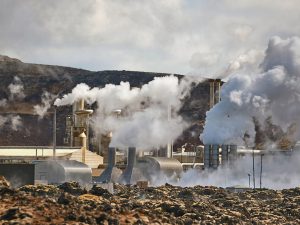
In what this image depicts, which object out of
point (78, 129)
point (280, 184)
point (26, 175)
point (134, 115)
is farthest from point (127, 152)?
point (26, 175)

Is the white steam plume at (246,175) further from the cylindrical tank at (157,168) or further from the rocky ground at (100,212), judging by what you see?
the rocky ground at (100,212)

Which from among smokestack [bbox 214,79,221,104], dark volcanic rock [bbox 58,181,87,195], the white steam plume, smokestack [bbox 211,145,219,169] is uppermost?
smokestack [bbox 214,79,221,104]

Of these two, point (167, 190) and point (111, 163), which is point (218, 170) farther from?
point (167, 190)

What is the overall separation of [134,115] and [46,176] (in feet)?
121

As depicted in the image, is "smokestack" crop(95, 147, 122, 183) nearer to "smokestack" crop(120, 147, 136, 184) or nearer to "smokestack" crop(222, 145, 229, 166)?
"smokestack" crop(120, 147, 136, 184)

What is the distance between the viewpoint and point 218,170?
499 feet

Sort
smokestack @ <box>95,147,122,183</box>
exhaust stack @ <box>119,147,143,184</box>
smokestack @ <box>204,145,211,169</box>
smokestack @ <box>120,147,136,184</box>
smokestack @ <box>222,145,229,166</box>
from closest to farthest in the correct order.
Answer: smokestack @ <box>95,147,122,183</box> → exhaust stack @ <box>119,147,143,184</box> → smokestack @ <box>120,147,136,184</box> → smokestack @ <box>222,145,229,166</box> → smokestack @ <box>204,145,211,169</box>

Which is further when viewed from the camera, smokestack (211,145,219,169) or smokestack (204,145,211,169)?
smokestack (204,145,211,169)

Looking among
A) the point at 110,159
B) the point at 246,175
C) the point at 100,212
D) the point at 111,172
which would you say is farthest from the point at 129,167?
the point at 100,212

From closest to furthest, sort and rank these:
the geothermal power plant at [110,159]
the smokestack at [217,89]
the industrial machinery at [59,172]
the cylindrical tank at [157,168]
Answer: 1. the industrial machinery at [59,172]
2. the geothermal power plant at [110,159]
3. the cylindrical tank at [157,168]
4. the smokestack at [217,89]

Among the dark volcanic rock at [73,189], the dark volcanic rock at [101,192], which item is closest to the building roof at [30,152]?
the dark volcanic rock at [73,189]

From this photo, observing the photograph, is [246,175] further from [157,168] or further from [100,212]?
[100,212]

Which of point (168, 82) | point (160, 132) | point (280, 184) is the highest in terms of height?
point (168, 82)

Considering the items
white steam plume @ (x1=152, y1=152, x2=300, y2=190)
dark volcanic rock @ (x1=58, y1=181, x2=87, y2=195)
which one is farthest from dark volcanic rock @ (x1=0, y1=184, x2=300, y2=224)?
white steam plume @ (x1=152, y1=152, x2=300, y2=190)
